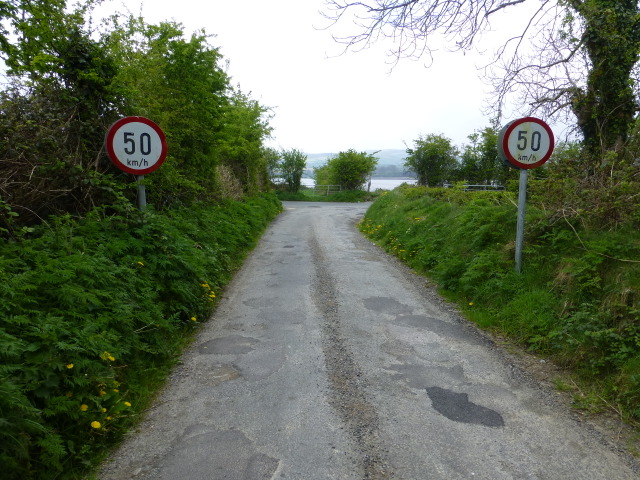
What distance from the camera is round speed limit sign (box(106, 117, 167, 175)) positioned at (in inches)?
207

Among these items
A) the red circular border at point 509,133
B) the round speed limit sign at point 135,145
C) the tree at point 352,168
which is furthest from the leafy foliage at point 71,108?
the tree at point 352,168

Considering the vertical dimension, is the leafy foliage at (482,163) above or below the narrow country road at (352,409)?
above

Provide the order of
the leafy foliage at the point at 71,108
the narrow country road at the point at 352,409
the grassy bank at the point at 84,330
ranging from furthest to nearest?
the leafy foliage at the point at 71,108 < the narrow country road at the point at 352,409 < the grassy bank at the point at 84,330

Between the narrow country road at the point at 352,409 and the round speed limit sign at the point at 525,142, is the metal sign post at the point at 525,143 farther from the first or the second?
the narrow country road at the point at 352,409

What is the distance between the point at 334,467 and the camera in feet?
9.14

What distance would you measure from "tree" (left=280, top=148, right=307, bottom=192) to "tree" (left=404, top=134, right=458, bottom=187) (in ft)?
43.5

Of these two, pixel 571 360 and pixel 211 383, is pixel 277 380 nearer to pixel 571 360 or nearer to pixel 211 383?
pixel 211 383

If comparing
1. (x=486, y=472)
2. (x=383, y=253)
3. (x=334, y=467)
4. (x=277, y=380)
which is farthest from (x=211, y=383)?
(x=383, y=253)

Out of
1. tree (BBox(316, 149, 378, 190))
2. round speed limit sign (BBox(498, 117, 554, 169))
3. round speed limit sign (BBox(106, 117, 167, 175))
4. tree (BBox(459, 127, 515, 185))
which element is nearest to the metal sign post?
round speed limit sign (BBox(498, 117, 554, 169))

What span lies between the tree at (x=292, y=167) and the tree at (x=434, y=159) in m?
13.3

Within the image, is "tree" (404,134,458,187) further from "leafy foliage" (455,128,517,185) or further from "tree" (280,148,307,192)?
"tree" (280,148,307,192)

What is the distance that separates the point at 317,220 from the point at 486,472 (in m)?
16.7

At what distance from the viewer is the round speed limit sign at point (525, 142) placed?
578 cm

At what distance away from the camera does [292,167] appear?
38375 millimetres
